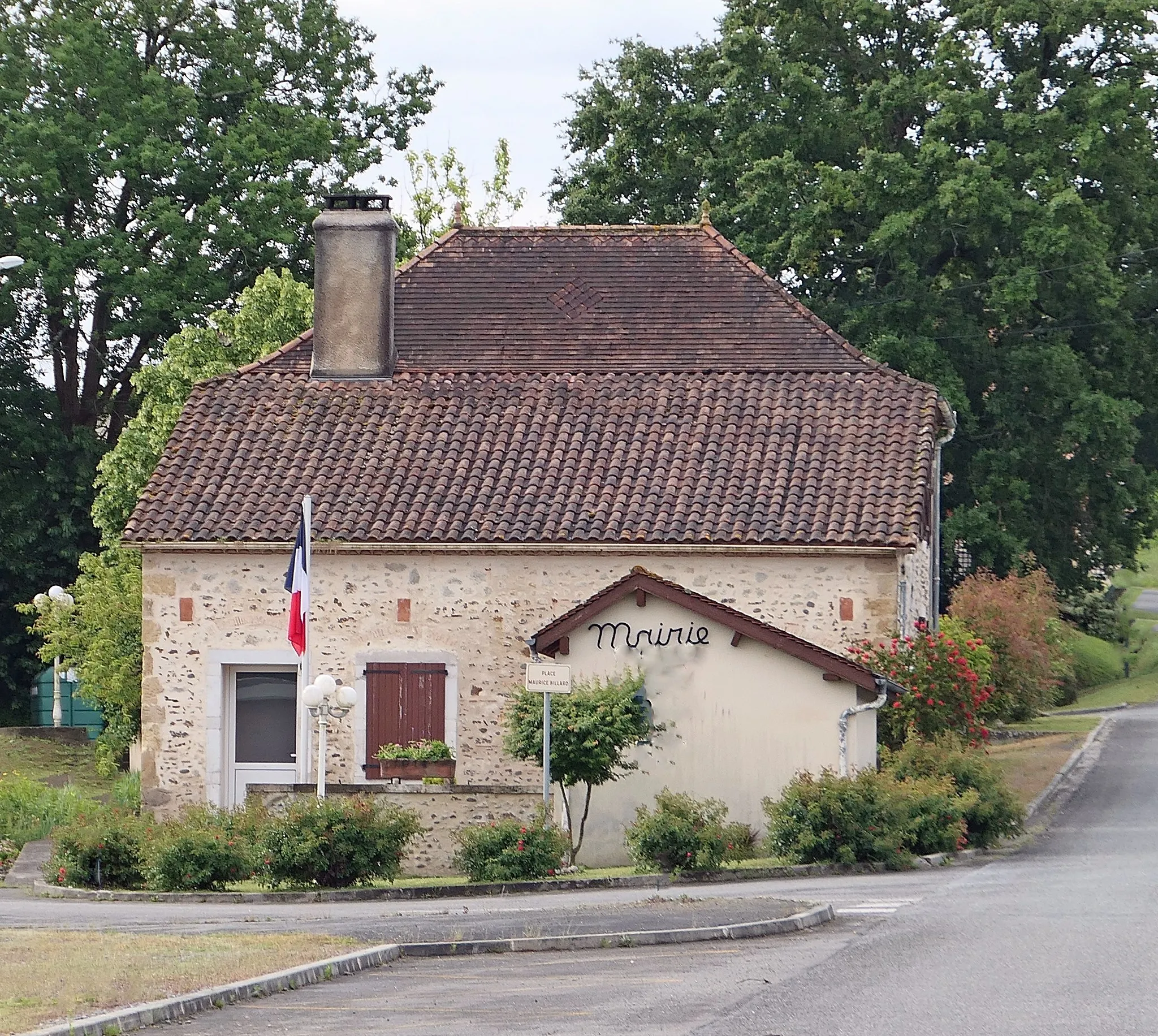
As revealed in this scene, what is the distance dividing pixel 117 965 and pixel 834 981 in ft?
13.8

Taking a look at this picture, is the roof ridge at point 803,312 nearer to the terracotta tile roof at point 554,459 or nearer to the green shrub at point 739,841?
the terracotta tile roof at point 554,459

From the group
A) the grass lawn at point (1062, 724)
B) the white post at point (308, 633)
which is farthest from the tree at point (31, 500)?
the grass lawn at point (1062, 724)

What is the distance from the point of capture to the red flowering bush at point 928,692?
81.4 ft

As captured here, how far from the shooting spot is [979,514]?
127 feet

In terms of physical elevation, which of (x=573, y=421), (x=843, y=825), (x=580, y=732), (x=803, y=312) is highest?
(x=803, y=312)

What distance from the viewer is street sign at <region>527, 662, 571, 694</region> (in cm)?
2147

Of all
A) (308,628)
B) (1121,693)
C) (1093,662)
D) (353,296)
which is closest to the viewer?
(308,628)

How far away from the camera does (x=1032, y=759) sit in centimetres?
3319

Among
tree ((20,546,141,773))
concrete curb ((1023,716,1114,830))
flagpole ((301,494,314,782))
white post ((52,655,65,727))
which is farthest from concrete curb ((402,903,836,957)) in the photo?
white post ((52,655,65,727))

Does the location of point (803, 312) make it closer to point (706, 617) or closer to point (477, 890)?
point (706, 617)

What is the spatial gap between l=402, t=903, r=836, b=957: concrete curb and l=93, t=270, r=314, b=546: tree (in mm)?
21589

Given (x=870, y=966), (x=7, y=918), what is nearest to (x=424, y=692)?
(x=7, y=918)

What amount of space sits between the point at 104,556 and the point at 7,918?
19.1m

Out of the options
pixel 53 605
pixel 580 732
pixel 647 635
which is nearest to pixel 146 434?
pixel 53 605
